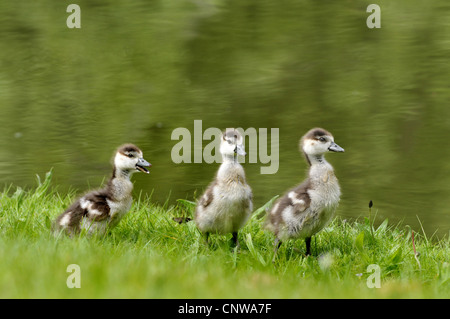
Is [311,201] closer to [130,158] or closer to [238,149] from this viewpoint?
[238,149]

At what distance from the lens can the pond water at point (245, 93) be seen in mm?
7391

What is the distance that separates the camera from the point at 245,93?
7.83 meters

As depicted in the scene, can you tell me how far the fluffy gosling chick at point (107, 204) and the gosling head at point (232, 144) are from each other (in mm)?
737

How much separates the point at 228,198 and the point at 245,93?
267 cm

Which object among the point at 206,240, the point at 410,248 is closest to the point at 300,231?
the point at 206,240

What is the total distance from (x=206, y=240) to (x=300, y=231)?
2.75 feet

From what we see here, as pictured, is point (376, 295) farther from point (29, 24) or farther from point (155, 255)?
point (29, 24)

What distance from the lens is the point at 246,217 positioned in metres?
5.46

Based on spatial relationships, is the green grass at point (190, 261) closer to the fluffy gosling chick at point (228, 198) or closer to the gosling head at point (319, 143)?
the fluffy gosling chick at point (228, 198)

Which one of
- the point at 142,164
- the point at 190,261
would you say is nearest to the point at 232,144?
the point at 142,164

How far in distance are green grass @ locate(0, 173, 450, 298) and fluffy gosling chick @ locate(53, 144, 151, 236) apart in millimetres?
155

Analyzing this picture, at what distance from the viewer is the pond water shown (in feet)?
24.2

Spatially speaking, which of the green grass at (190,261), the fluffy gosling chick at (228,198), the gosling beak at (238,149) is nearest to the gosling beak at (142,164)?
the green grass at (190,261)

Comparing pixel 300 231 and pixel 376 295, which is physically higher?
pixel 300 231
